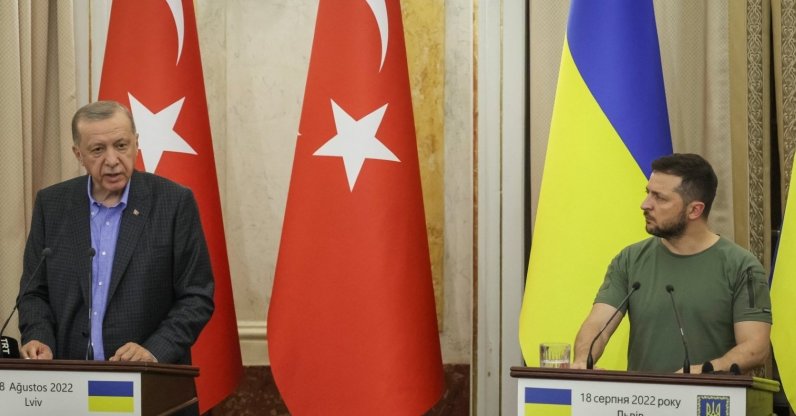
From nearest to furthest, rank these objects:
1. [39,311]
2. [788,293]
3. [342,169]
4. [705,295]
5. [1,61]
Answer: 1. [39,311]
2. [705,295]
3. [788,293]
4. [342,169]
5. [1,61]

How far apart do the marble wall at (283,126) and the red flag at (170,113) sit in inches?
20.5

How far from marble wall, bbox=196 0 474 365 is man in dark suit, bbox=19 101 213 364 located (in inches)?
61.3

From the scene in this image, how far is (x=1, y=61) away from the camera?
442cm

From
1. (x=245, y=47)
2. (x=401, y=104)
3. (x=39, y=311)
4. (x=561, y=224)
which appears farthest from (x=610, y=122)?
(x=39, y=311)

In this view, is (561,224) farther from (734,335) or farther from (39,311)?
(39,311)

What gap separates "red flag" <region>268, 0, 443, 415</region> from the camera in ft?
13.2

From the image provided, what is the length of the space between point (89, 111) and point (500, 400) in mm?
2300

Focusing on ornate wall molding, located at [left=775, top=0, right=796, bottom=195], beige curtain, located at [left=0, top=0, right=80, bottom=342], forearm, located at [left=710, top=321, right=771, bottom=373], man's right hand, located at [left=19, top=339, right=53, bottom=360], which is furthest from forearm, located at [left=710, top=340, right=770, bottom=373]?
beige curtain, located at [left=0, top=0, right=80, bottom=342]

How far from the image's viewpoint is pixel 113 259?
311cm

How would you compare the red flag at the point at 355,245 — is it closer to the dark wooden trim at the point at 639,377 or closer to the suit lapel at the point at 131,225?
the suit lapel at the point at 131,225

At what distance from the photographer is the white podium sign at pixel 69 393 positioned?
250cm

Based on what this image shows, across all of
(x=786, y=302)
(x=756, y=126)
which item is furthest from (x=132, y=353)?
(x=756, y=126)

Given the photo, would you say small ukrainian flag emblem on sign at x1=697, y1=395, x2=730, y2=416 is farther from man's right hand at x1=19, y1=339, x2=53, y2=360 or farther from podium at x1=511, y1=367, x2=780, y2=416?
man's right hand at x1=19, y1=339, x2=53, y2=360

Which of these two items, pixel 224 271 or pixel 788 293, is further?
pixel 224 271
